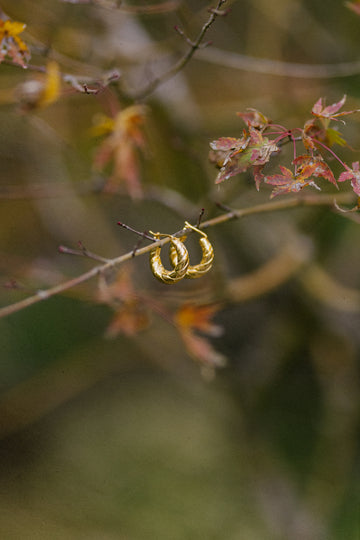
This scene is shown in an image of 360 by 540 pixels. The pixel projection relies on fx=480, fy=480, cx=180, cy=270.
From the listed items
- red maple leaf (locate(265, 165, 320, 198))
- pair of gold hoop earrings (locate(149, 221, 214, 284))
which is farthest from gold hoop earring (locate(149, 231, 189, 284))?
red maple leaf (locate(265, 165, 320, 198))

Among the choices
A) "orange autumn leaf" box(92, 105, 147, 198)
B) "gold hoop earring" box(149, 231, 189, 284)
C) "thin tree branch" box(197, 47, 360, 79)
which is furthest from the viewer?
"thin tree branch" box(197, 47, 360, 79)

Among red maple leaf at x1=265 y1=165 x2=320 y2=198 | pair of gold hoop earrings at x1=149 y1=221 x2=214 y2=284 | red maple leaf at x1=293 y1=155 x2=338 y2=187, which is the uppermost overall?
red maple leaf at x1=293 y1=155 x2=338 y2=187

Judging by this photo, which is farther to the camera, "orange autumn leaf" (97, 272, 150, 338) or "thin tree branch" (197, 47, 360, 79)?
"thin tree branch" (197, 47, 360, 79)

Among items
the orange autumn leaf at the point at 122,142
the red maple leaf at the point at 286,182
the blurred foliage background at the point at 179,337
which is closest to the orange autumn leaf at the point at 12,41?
the orange autumn leaf at the point at 122,142

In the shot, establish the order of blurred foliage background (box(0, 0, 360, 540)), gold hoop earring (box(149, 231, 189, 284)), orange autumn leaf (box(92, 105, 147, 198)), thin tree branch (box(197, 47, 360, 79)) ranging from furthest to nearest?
blurred foliage background (box(0, 0, 360, 540))
thin tree branch (box(197, 47, 360, 79))
orange autumn leaf (box(92, 105, 147, 198))
gold hoop earring (box(149, 231, 189, 284))

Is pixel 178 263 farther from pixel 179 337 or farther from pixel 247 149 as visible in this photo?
pixel 179 337

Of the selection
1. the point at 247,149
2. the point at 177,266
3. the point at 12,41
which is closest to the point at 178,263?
the point at 177,266

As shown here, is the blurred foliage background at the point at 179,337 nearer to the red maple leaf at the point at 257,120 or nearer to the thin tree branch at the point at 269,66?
the thin tree branch at the point at 269,66

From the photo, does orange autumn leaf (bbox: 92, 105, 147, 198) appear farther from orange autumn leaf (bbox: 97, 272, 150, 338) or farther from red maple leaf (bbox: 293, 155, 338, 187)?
red maple leaf (bbox: 293, 155, 338, 187)
